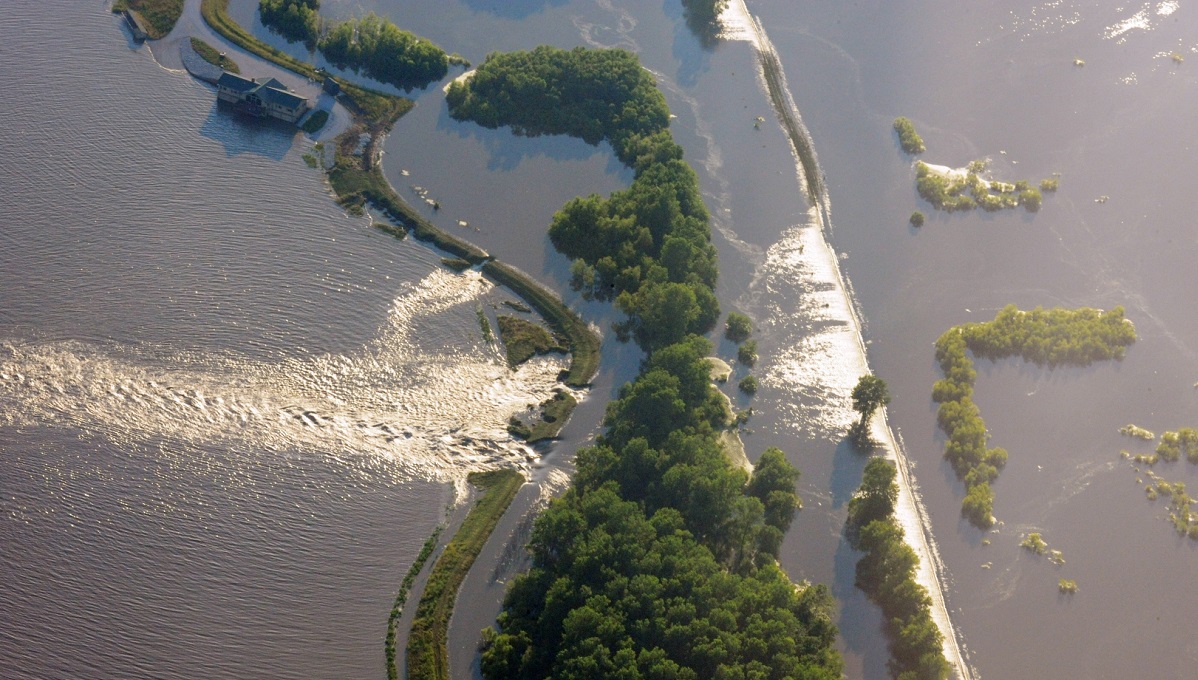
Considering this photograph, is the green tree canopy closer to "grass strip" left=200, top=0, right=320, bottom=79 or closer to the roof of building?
the roof of building

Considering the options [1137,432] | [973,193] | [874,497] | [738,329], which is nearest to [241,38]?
[738,329]

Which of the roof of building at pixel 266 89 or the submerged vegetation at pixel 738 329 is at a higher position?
the submerged vegetation at pixel 738 329

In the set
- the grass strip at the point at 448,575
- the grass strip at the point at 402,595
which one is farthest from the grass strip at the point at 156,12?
the grass strip at the point at 402,595

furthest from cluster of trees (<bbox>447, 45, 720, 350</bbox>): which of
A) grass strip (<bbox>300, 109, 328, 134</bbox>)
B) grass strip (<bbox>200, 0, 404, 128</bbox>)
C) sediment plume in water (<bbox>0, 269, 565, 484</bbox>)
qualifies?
grass strip (<bbox>300, 109, 328, 134</bbox>)

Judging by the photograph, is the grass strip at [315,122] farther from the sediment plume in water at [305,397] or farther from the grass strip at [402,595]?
the grass strip at [402,595]

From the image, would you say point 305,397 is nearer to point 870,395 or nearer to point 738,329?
point 738,329

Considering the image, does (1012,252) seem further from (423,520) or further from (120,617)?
(120,617)
